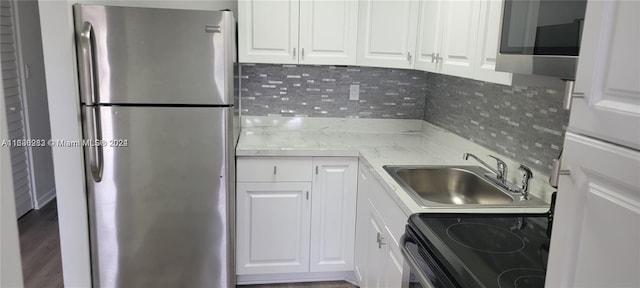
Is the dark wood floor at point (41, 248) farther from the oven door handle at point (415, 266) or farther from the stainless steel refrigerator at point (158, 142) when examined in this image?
the oven door handle at point (415, 266)

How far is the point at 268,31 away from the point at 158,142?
34.0 inches

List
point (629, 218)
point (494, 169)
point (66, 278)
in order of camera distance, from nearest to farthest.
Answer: point (629, 218)
point (494, 169)
point (66, 278)

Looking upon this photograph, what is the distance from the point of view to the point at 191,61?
2164 mm

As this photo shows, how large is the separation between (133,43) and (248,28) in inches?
25.9

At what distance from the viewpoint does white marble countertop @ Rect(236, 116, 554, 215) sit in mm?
1809

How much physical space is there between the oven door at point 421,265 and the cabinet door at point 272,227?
43.9 inches

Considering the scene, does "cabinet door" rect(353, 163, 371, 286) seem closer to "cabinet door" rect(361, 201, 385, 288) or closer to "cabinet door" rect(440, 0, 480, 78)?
"cabinet door" rect(361, 201, 385, 288)

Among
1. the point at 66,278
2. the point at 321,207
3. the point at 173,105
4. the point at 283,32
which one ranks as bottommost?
the point at 66,278

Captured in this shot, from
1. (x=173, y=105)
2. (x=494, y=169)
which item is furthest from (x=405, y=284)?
(x=173, y=105)

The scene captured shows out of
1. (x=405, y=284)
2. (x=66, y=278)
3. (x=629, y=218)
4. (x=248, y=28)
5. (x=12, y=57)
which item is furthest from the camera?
(x=12, y=57)

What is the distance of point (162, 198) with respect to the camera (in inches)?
91.2

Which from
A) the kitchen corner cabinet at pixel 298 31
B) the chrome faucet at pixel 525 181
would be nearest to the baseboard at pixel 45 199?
the kitchen corner cabinet at pixel 298 31

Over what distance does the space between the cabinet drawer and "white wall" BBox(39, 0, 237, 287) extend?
799mm

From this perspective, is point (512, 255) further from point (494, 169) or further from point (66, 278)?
point (66, 278)
